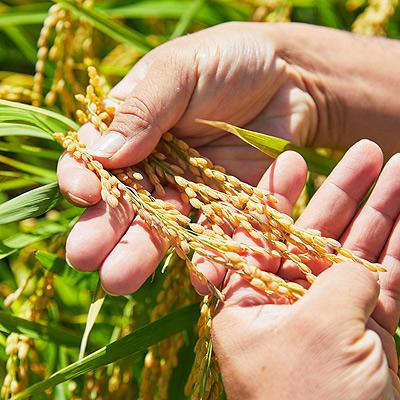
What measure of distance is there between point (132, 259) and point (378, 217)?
2.28 feet

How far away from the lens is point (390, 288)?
6.22 feet

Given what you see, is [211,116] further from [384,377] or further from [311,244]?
[384,377]

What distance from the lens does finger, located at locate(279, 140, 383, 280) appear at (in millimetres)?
1985

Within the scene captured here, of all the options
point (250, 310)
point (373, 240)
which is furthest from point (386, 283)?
point (250, 310)

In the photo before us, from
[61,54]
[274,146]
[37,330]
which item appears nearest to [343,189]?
[274,146]

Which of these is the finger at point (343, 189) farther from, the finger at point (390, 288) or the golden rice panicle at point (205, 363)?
the golden rice panicle at point (205, 363)

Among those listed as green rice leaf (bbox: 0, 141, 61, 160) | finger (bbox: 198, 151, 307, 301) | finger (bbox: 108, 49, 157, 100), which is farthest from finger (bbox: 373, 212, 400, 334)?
green rice leaf (bbox: 0, 141, 61, 160)

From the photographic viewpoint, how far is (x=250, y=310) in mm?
1741

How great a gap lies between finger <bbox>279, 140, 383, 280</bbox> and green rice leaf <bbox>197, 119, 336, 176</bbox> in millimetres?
171

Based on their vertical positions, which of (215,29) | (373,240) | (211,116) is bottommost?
(373,240)

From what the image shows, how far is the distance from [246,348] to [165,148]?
0.67 metres

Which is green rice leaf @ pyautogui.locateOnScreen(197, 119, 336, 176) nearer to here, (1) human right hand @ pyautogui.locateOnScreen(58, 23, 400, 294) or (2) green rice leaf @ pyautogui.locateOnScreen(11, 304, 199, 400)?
(1) human right hand @ pyautogui.locateOnScreen(58, 23, 400, 294)

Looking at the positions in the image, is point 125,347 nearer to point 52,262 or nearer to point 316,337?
point 52,262

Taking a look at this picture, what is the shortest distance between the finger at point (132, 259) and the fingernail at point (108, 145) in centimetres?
20
